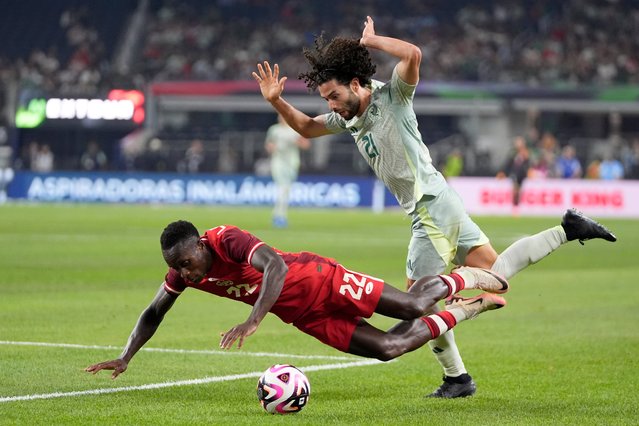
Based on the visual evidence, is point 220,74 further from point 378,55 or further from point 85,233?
point 85,233

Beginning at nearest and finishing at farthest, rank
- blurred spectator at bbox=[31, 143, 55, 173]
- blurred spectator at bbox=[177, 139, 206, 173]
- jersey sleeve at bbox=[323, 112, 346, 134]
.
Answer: jersey sleeve at bbox=[323, 112, 346, 134]
blurred spectator at bbox=[177, 139, 206, 173]
blurred spectator at bbox=[31, 143, 55, 173]

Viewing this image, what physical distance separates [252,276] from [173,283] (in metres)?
0.60

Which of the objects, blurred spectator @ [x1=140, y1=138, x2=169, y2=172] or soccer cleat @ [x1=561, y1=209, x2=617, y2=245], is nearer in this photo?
soccer cleat @ [x1=561, y1=209, x2=617, y2=245]

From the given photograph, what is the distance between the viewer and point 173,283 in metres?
7.88

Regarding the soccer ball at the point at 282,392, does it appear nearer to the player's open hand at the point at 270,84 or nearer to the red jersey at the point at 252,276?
the red jersey at the point at 252,276

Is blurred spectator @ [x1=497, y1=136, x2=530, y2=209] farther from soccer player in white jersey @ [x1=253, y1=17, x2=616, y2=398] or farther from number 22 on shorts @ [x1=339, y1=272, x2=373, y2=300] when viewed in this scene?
number 22 on shorts @ [x1=339, y1=272, x2=373, y2=300]

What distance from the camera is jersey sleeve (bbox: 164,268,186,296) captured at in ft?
25.6

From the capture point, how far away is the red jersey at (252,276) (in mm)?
7398

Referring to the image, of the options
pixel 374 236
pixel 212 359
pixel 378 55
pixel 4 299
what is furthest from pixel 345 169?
pixel 212 359

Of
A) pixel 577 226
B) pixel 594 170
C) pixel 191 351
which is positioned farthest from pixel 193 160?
pixel 577 226

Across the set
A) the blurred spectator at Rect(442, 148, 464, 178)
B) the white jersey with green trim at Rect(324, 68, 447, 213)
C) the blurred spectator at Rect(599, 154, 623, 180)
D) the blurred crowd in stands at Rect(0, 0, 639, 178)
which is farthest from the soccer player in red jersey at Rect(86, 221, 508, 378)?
the blurred crowd in stands at Rect(0, 0, 639, 178)

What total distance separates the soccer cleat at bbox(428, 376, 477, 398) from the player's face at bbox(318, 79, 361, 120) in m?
1.99

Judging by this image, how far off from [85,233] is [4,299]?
39.0 ft

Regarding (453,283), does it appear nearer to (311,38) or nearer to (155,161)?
(155,161)
